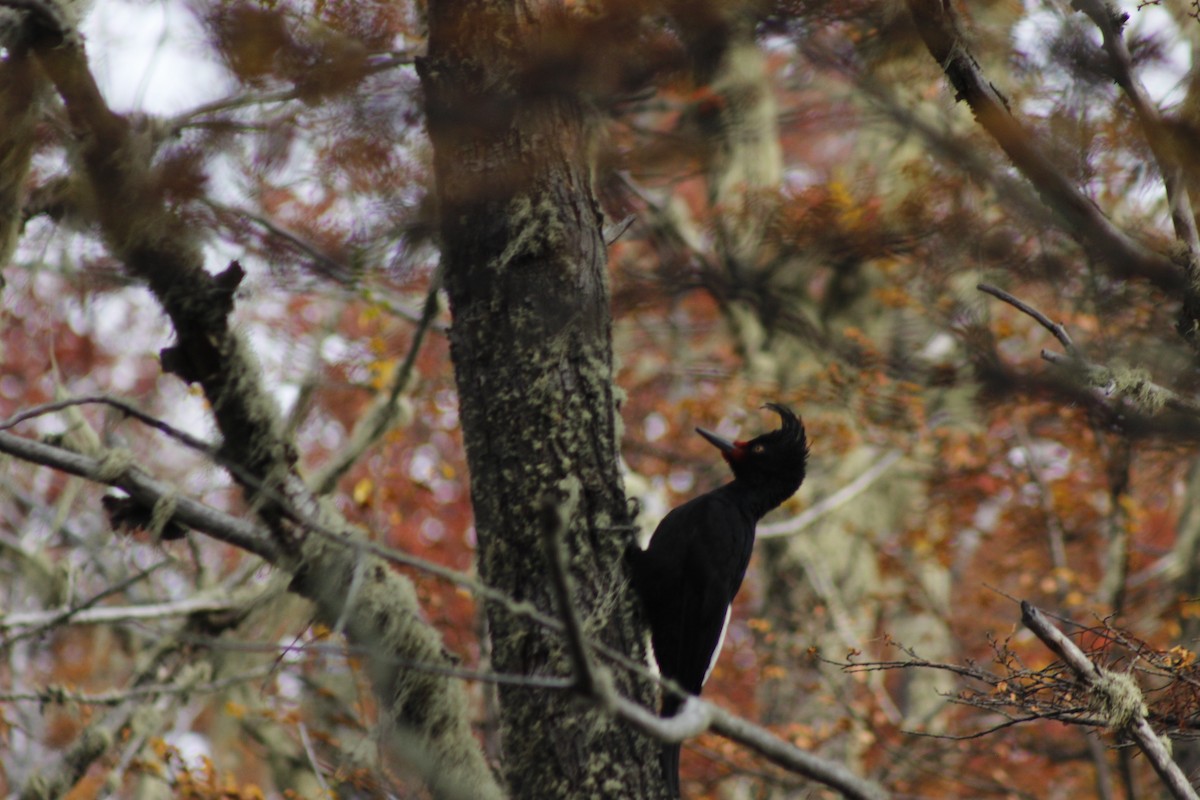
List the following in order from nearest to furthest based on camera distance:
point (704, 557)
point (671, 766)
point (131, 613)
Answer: point (671, 766) < point (704, 557) < point (131, 613)

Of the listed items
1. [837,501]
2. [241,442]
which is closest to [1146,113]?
[241,442]

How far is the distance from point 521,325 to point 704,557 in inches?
49.4

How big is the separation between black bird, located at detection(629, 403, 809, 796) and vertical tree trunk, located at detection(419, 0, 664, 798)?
0.38 meters

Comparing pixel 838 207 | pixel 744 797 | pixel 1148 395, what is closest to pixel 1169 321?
pixel 1148 395

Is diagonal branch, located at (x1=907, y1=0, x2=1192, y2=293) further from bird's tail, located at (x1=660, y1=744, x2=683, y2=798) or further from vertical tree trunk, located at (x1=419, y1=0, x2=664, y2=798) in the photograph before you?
bird's tail, located at (x1=660, y1=744, x2=683, y2=798)

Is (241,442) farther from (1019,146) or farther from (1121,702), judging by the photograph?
(1121,702)

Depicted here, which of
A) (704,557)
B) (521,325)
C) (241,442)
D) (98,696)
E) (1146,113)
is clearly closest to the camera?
(1146,113)

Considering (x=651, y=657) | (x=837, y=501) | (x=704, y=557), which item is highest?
(x=837, y=501)

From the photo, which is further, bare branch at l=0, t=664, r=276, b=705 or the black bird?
bare branch at l=0, t=664, r=276, b=705

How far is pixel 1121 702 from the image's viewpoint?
8.09 feet

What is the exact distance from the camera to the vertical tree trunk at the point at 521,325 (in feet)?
9.30

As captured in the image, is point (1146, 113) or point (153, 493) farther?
point (153, 493)

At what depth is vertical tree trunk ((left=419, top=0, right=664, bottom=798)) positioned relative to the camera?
2834mm

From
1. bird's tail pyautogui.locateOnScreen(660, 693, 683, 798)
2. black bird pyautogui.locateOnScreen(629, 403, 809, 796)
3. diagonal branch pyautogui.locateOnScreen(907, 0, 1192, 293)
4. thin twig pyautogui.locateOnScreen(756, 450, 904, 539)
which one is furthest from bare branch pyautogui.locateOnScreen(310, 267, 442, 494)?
thin twig pyautogui.locateOnScreen(756, 450, 904, 539)
